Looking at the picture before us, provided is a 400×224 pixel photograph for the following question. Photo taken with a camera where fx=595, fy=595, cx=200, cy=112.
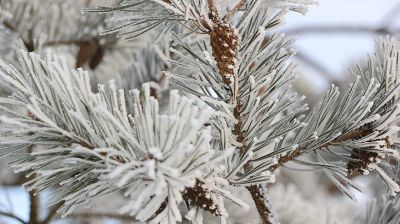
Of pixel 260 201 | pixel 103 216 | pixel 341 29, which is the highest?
pixel 341 29

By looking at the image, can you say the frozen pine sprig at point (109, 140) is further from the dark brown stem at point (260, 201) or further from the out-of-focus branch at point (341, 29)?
the out-of-focus branch at point (341, 29)

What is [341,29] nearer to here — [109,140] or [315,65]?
[315,65]

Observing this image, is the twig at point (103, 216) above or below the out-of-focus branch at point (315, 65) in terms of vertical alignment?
below

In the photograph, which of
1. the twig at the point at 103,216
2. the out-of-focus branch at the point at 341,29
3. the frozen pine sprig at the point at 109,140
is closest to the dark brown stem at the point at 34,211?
the twig at the point at 103,216

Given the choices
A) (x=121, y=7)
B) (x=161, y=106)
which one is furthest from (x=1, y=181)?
(x=121, y=7)

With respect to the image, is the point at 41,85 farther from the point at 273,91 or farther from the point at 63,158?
the point at 273,91

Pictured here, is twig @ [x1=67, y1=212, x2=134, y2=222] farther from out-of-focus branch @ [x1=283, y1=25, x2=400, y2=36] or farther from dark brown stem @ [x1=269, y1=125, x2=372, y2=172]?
out-of-focus branch @ [x1=283, y1=25, x2=400, y2=36]

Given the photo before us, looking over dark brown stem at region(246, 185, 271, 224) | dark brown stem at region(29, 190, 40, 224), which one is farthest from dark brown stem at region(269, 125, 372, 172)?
dark brown stem at region(29, 190, 40, 224)

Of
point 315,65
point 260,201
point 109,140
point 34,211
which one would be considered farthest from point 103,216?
point 315,65

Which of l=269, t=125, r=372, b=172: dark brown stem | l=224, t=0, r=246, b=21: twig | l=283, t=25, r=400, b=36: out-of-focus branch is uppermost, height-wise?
l=224, t=0, r=246, b=21: twig

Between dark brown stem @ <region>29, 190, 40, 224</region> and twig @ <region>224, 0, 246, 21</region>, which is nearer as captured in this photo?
twig @ <region>224, 0, 246, 21</region>
